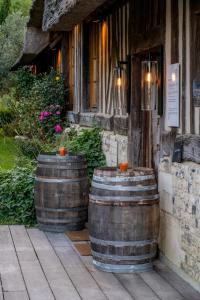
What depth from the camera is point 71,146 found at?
10.0 meters

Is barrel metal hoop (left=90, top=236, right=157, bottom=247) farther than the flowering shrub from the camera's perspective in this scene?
No

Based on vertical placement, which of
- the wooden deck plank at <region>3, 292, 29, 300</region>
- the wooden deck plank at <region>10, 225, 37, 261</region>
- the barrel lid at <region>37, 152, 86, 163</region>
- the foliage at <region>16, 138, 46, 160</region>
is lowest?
the wooden deck plank at <region>10, 225, 37, 261</region>

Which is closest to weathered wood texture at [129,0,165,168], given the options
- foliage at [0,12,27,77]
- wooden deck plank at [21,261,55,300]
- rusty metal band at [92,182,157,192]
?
rusty metal band at [92,182,157,192]

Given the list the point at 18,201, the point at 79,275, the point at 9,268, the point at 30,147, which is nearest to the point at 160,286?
the point at 79,275

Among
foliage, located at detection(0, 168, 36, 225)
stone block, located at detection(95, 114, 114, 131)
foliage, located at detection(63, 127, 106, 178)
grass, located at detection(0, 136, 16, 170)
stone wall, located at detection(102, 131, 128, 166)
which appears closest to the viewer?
stone wall, located at detection(102, 131, 128, 166)

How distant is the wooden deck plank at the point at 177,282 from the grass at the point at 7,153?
7444mm

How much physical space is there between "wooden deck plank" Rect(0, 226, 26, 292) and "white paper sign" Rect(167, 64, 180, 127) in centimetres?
198

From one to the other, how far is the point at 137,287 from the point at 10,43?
2487cm

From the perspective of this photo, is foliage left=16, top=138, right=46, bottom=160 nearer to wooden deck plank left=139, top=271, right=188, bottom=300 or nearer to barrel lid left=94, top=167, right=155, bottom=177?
barrel lid left=94, top=167, right=155, bottom=177

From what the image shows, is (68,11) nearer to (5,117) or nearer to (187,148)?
(187,148)

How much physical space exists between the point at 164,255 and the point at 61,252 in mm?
1131

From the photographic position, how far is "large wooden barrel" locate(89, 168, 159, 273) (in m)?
5.96

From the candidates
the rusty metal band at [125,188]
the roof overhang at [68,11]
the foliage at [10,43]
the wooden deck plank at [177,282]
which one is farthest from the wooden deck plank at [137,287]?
the foliage at [10,43]

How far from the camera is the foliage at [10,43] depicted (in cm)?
2888
